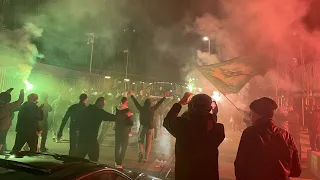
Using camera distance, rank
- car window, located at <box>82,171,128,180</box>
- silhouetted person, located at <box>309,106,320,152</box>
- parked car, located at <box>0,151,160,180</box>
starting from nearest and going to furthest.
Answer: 1. parked car, located at <box>0,151,160,180</box>
2. car window, located at <box>82,171,128,180</box>
3. silhouetted person, located at <box>309,106,320,152</box>

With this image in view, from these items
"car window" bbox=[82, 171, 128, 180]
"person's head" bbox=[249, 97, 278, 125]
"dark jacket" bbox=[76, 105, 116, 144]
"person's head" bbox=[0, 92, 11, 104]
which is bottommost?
"car window" bbox=[82, 171, 128, 180]

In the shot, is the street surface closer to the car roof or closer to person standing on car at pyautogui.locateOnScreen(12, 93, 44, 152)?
person standing on car at pyautogui.locateOnScreen(12, 93, 44, 152)

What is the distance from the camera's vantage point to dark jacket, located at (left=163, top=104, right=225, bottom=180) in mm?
2744

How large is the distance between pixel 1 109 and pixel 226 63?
5.53 meters

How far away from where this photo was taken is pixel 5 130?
6.07m

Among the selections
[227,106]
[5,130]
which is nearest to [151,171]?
[5,130]

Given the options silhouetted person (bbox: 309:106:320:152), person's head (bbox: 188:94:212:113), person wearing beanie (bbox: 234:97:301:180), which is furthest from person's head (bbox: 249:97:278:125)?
silhouetted person (bbox: 309:106:320:152)

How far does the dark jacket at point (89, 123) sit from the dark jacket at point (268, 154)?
11.3ft

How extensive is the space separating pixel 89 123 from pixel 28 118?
1.43 m

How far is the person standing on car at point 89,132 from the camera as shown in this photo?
550 cm

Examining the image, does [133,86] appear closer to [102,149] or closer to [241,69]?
[102,149]

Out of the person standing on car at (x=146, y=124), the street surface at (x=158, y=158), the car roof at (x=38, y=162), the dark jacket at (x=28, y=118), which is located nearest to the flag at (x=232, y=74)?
the person standing on car at (x=146, y=124)

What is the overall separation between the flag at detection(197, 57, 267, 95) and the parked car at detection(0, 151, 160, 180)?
204 inches

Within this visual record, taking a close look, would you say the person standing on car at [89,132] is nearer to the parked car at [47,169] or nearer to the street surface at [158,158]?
the street surface at [158,158]
